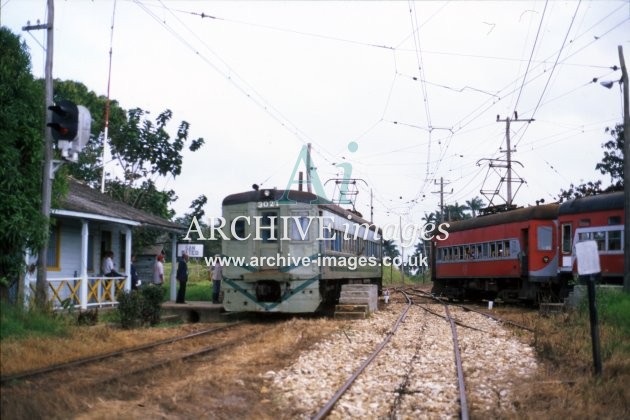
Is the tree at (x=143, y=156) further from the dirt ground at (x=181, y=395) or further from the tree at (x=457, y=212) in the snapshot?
the tree at (x=457, y=212)

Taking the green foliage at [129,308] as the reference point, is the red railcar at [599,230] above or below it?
above

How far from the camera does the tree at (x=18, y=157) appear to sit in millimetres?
10820

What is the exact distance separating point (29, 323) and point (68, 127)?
3182mm

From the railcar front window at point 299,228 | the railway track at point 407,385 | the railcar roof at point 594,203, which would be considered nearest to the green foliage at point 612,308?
the railcar roof at point 594,203

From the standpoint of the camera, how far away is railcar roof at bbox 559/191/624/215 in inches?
691

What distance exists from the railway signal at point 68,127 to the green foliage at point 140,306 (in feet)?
12.9

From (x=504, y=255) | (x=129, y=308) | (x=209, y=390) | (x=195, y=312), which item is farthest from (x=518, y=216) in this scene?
(x=209, y=390)

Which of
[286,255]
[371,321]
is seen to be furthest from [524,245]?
[286,255]

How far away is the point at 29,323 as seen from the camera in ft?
33.9

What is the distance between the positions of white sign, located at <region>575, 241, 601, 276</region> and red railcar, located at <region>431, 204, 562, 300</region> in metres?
12.2

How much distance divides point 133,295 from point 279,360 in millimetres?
5047

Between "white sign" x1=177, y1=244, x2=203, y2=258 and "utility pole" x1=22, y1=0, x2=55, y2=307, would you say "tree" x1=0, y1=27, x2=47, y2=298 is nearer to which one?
"utility pole" x1=22, y1=0, x2=55, y2=307

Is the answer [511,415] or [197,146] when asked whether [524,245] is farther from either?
[511,415]

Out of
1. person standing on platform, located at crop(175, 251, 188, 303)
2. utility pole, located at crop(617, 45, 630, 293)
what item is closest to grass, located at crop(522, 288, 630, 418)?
utility pole, located at crop(617, 45, 630, 293)
